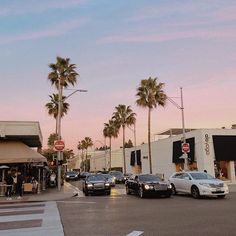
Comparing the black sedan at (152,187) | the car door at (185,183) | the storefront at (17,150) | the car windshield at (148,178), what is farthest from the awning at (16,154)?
the car door at (185,183)

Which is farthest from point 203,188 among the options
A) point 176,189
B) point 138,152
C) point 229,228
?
point 138,152

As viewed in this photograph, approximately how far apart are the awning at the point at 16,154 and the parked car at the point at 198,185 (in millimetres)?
10334

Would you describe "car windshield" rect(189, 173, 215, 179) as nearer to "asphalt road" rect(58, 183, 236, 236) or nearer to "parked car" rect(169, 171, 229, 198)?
"parked car" rect(169, 171, 229, 198)

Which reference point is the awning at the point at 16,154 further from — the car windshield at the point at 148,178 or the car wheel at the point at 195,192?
the car wheel at the point at 195,192

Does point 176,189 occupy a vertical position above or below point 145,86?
below

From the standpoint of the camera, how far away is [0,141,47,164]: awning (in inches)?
1129

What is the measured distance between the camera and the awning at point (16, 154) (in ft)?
94.1

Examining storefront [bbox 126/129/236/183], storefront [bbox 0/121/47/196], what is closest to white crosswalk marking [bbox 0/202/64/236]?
storefront [bbox 0/121/47/196]

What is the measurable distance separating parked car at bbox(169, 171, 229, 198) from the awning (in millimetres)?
10334

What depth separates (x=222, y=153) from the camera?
42.6 metres

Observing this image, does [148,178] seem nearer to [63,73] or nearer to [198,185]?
[198,185]

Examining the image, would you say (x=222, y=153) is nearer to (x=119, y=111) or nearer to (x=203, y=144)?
(x=203, y=144)

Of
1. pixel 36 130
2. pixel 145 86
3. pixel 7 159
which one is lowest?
pixel 7 159

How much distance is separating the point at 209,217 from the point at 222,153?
29818 mm
